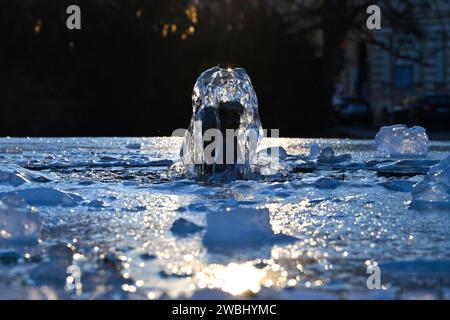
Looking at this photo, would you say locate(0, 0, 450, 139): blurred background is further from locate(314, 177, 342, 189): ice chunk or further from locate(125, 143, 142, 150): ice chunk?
locate(314, 177, 342, 189): ice chunk

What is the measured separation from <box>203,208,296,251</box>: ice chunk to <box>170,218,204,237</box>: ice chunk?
0.12 metres

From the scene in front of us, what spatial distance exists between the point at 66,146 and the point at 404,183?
4385 mm

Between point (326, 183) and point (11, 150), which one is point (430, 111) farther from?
point (326, 183)

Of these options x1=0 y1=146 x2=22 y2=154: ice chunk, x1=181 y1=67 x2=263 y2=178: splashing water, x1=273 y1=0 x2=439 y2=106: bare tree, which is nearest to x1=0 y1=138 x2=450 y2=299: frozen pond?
x1=181 y1=67 x2=263 y2=178: splashing water

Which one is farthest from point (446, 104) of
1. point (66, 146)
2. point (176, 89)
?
point (66, 146)

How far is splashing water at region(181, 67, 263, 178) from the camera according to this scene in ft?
17.2

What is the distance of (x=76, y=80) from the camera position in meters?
21.6

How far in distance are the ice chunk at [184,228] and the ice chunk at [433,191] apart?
1.06 metres

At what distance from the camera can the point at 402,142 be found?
7.68m

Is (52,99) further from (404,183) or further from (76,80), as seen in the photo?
(404,183)

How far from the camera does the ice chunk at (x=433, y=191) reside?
388 centimetres

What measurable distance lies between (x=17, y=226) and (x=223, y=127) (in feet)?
8.59

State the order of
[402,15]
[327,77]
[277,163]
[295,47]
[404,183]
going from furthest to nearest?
[402,15]
[327,77]
[295,47]
[277,163]
[404,183]

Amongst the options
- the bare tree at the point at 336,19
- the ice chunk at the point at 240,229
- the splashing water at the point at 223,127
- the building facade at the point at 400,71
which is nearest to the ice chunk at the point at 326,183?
the splashing water at the point at 223,127
